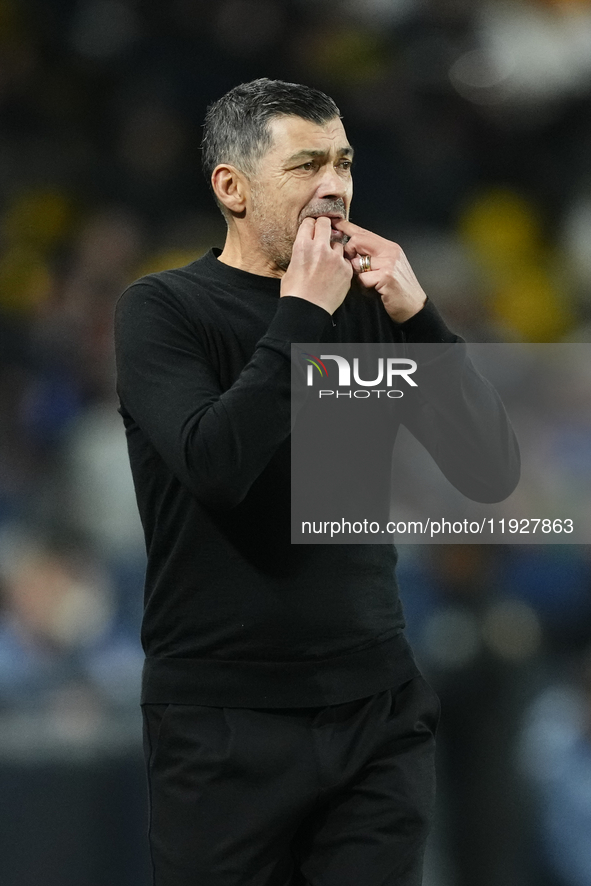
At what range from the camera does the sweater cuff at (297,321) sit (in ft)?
3.80

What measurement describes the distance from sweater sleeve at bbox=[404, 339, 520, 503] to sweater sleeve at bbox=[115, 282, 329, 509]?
0.21 metres

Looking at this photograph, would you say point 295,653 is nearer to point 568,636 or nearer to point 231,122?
point 231,122

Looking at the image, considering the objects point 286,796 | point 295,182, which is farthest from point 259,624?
point 295,182

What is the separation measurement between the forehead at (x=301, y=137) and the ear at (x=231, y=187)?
66 mm

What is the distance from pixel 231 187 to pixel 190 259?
62 centimetres

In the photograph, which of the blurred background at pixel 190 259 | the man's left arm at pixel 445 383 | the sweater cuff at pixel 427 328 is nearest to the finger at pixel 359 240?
the man's left arm at pixel 445 383

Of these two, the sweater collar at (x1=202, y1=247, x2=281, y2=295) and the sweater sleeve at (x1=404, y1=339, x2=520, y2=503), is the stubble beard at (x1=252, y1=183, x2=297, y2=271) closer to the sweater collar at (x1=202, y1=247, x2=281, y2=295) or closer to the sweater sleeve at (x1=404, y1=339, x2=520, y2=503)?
the sweater collar at (x1=202, y1=247, x2=281, y2=295)

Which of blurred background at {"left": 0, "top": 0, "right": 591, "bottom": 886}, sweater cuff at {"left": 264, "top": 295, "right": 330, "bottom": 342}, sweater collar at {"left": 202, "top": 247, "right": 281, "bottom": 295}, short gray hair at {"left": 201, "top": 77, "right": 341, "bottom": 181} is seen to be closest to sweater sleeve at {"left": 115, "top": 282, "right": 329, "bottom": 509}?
sweater cuff at {"left": 264, "top": 295, "right": 330, "bottom": 342}

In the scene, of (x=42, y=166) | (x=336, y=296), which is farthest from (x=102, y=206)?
(x=336, y=296)

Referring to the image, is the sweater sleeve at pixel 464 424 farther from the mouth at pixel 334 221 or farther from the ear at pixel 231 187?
the ear at pixel 231 187

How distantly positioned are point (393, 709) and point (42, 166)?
131 centimetres

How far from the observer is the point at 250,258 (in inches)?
55.2

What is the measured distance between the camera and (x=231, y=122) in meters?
1.43

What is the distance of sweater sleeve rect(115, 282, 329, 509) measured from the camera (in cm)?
112
